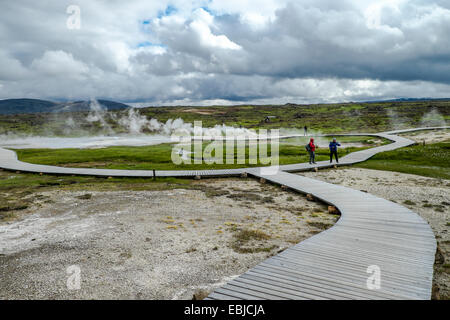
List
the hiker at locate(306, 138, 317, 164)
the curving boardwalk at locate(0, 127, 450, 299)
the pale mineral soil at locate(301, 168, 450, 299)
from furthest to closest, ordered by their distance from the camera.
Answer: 1. the hiker at locate(306, 138, 317, 164)
2. the pale mineral soil at locate(301, 168, 450, 299)
3. the curving boardwalk at locate(0, 127, 450, 299)

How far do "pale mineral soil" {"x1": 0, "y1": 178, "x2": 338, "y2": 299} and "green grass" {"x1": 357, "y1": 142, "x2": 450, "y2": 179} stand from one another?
14.5 m

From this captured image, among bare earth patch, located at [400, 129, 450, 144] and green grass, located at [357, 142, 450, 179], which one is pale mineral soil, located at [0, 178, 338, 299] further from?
bare earth patch, located at [400, 129, 450, 144]

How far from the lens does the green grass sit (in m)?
26.4

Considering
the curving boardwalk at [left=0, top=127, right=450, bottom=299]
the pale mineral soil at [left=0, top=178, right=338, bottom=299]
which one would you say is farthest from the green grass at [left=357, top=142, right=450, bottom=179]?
the curving boardwalk at [left=0, top=127, right=450, bottom=299]

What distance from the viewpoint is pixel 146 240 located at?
482 inches

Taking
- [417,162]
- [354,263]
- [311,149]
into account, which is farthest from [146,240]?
[417,162]

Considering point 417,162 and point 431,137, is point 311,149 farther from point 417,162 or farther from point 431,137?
point 431,137

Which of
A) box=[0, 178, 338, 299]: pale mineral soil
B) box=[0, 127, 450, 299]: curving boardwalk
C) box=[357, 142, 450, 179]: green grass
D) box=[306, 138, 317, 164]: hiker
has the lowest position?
box=[0, 178, 338, 299]: pale mineral soil

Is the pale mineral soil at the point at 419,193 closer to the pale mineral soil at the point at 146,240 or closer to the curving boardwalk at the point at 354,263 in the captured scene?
the curving boardwalk at the point at 354,263

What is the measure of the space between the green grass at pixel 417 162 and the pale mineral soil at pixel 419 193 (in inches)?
85.0

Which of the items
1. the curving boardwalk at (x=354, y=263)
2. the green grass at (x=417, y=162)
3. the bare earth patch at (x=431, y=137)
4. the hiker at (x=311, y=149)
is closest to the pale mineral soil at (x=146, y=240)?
the curving boardwalk at (x=354, y=263)

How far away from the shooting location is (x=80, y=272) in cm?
966

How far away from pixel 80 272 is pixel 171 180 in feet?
52.0
